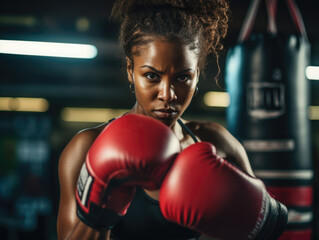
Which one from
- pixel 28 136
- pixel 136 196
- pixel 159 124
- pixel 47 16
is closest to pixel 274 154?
pixel 136 196

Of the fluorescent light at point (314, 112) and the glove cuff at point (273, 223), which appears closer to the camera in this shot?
the glove cuff at point (273, 223)

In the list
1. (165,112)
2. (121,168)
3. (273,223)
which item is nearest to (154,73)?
(165,112)

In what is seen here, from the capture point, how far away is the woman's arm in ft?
3.56

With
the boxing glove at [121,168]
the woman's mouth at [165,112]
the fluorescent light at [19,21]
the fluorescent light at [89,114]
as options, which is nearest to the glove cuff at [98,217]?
the boxing glove at [121,168]

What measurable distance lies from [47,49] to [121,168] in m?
4.37

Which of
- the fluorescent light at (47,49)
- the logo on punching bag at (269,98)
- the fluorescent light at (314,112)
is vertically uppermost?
the fluorescent light at (47,49)

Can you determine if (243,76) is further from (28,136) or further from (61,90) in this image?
(61,90)

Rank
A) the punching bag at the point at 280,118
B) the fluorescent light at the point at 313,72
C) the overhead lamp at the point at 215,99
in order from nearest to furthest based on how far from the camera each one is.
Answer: the punching bag at the point at 280,118 → the fluorescent light at the point at 313,72 → the overhead lamp at the point at 215,99

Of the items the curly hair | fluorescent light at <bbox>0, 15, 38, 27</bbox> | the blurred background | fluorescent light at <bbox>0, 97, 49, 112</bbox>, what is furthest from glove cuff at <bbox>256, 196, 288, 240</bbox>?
fluorescent light at <bbox>0, 97, 49, 112</bbox>

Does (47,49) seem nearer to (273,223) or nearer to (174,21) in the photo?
(174,21)

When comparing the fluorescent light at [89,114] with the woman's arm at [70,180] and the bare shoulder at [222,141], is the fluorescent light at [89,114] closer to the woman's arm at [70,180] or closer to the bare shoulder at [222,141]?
the bare shoulder at [222,141]

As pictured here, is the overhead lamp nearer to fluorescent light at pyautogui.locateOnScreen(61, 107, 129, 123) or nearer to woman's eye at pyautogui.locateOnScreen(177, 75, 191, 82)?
fluorescent light at pyautogui.locateOnScreen(61, 107, 129, 123)

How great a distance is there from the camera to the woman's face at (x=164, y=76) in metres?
1.08

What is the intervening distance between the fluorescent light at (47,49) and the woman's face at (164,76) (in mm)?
3952
